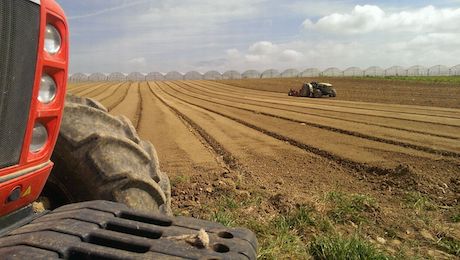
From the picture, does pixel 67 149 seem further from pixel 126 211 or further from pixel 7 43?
pixel 7 43

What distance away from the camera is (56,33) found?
1921mm

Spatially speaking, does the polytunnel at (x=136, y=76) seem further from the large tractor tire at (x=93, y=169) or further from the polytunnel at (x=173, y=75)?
the large tractor tire at (x=93, y=169)

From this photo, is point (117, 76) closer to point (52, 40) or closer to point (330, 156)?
point (330, 156)

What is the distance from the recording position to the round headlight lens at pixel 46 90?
1.87 metres

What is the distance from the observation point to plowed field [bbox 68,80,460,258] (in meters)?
3.92

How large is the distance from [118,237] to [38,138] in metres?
0.61

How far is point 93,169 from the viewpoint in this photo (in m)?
2.30

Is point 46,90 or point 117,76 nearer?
point 46,90

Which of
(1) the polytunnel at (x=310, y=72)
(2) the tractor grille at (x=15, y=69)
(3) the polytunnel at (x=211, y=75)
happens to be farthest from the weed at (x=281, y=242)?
(3) the polytunnel at (x=211, y=75)

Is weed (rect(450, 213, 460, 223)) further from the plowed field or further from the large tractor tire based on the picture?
the large tractor tire

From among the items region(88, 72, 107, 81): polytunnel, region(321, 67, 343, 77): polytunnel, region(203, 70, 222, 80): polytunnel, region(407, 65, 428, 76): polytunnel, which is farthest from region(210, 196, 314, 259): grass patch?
region(88, 72, 107, 81): polytunnel

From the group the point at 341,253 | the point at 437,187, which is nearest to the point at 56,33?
the point at 341,253

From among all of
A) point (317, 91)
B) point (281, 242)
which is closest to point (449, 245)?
point (281, 242)

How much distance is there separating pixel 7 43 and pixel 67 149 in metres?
0.83
